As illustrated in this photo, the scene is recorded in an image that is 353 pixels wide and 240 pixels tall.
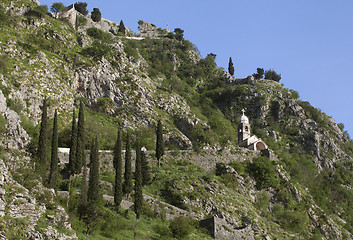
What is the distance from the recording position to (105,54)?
4338 inches

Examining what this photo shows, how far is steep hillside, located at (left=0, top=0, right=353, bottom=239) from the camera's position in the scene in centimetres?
5719

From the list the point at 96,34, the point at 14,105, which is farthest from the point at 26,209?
the point at 96,34

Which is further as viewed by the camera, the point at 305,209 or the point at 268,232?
the point at 305,209

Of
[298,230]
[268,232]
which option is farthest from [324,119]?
[268,232]

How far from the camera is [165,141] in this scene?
96.9 m

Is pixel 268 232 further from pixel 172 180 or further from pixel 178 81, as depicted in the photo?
pixel 178 81

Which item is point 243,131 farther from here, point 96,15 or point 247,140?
point 96,15

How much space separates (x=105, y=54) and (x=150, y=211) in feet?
176

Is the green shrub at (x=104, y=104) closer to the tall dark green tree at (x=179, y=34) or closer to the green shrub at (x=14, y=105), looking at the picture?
the green shrub at (x=14, y=105)

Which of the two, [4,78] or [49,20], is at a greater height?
[49,20]

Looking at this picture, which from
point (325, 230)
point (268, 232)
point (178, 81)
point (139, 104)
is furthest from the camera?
point (178, 81)

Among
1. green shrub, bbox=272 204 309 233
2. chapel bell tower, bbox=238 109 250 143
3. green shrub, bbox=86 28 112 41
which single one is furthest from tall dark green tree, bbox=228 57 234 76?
green shrub, bbox=272 204 309 233

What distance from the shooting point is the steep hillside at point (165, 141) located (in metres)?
57.2

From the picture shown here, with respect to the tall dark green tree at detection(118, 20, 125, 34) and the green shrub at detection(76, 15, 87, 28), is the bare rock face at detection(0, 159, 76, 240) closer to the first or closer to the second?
the green shrub at detection(76, 15, 87, 28)
